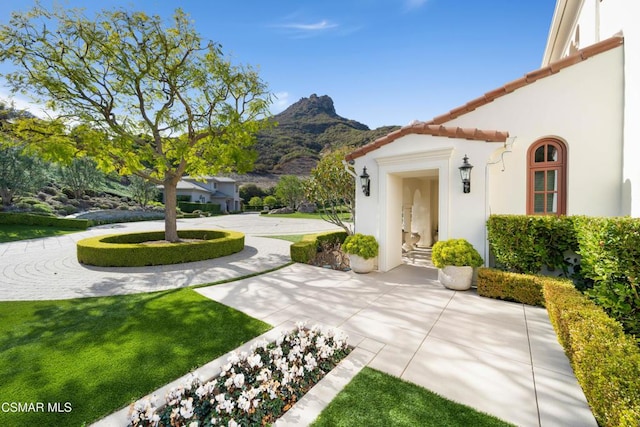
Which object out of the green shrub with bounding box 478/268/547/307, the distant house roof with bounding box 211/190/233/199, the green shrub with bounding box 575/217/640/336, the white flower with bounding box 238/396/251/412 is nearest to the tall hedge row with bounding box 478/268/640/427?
the green shrub with bounding box 575/217/640/336

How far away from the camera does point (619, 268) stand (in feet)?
12.0

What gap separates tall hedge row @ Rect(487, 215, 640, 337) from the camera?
357 cm

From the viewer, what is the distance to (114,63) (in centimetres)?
904

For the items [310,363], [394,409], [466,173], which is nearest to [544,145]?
[466,173]

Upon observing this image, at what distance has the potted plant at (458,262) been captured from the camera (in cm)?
614

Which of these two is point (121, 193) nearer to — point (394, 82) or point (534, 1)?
point (394, 82)

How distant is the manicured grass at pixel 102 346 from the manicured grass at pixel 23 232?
14.1 meters

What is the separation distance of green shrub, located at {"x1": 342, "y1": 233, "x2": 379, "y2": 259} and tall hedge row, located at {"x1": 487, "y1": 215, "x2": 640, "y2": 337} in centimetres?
299

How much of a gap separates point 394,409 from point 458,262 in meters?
4.39

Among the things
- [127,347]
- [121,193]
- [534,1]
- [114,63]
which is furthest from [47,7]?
[121,193]

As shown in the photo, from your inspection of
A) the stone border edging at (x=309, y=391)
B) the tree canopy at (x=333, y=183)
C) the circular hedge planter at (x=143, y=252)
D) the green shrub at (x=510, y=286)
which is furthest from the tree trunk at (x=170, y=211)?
the green shrub at (x=510, y=286)

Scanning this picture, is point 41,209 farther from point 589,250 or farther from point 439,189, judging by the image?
point 589,250

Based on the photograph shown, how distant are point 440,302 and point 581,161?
483 centimetres

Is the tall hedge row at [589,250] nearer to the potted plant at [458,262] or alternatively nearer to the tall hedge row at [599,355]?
the tall hedge row at [599,355]
